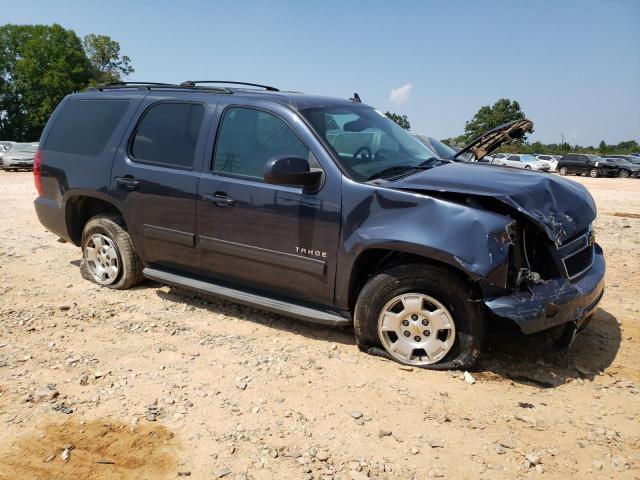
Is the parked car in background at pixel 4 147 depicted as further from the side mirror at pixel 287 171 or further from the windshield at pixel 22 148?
the side mirror at pixel 287 171

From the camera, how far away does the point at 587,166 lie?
106ft

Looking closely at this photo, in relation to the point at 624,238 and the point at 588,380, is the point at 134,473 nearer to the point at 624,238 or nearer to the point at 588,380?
the point at 588,380

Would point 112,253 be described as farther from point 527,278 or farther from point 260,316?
point 527,278

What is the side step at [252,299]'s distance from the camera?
155 inches

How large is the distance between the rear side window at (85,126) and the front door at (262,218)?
140 cm

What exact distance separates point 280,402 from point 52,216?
3640 mm

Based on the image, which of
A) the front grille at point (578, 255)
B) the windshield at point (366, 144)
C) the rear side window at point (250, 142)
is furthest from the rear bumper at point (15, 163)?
the front grille at point (578, 255)

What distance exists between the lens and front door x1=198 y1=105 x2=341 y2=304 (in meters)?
3.88

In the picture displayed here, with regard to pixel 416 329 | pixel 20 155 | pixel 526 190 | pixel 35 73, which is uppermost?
pixel 35 73

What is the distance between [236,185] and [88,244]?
2.19m

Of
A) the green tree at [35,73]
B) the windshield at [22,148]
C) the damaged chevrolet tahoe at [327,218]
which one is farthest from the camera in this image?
the green tree at [35,73]

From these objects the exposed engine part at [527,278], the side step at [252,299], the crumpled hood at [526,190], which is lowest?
the side step at [252,299]

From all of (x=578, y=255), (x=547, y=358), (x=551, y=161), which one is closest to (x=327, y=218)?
(x=578, y=255)

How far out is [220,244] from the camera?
4.35m
